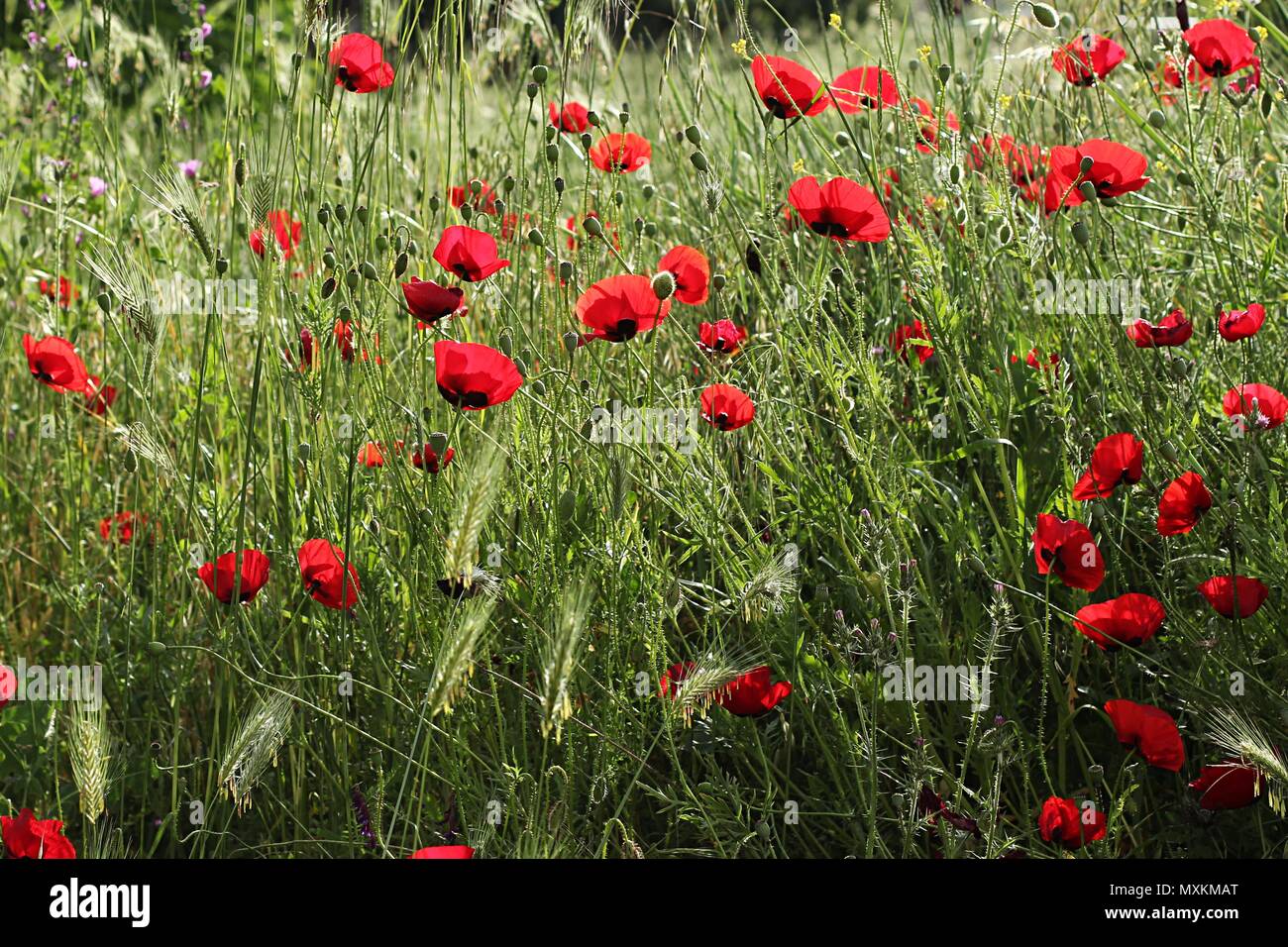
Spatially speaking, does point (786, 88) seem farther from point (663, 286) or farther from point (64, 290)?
point (64, 290)

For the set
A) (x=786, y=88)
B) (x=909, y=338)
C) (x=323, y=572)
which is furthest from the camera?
(x=909, y=338)

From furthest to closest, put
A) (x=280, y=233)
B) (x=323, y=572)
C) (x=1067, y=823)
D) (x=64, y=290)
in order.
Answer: (x=64, y=290) → (x=280, y=233) → (x=323, y=572) → (x=1067, y=823)

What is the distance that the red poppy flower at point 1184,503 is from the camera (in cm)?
130

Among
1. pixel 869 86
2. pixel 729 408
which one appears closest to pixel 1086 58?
pixel 869 86

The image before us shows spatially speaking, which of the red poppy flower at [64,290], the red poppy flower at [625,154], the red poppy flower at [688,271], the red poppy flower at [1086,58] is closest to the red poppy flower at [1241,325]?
the red poppy flower at [1086,58]

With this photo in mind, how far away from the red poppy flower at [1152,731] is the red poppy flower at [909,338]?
2.04 feet

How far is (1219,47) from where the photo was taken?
5.31 feet

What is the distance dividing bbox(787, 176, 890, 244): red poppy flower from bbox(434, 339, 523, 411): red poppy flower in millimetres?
398

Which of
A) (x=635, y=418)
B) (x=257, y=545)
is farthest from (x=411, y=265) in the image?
(x=635, y=418)

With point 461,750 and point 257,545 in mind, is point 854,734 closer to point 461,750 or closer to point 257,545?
point 461,750

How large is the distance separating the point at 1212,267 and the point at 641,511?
0.97 m

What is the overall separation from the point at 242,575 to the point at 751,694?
60cm

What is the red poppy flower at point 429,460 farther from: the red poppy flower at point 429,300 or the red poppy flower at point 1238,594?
the red poppy flower at point 1238,594

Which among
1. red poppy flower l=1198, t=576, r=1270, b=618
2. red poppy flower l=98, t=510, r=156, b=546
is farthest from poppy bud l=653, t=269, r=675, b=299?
red poppy flower l=98, t=510, r=156, b=546
